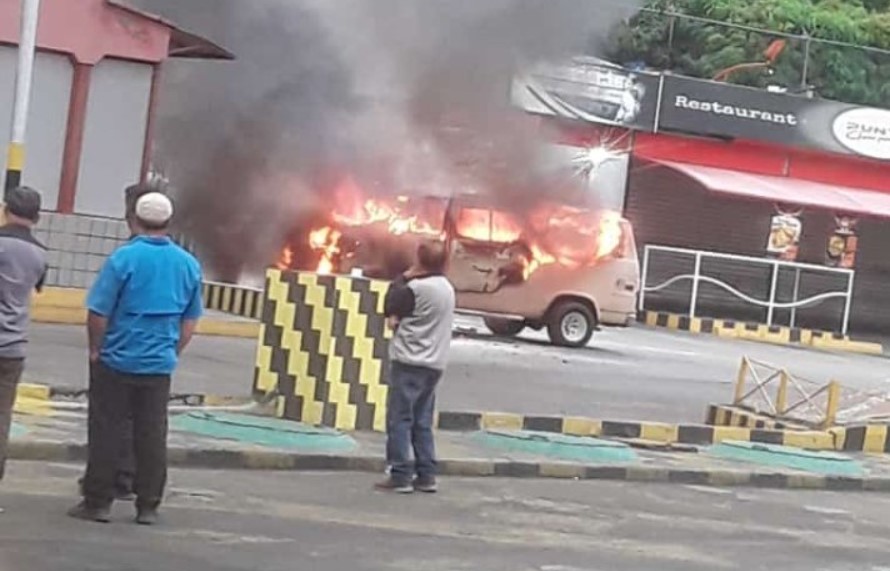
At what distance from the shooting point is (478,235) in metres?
22.5

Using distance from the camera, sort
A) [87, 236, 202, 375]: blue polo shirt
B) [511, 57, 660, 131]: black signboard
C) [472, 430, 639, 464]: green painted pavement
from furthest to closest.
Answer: [511, 57, 660, 131]: black signboard < [472, 430, 639, 464]: green painted pavement < [87, 236, 202, 375]: blue polo shirt

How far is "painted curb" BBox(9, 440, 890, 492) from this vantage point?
35.8 feet

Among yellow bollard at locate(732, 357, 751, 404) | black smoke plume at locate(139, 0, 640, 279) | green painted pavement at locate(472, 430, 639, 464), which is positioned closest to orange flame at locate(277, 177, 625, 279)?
black smoke plume at locate(139, 0, 640, 279)

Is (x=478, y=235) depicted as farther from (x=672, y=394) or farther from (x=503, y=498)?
(x=503, y=498)

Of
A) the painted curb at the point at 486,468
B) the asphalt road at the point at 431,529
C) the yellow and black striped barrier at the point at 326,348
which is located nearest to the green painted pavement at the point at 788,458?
the painted curb at the point at 486,468

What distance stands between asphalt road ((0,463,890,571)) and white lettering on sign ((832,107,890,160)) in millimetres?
20984

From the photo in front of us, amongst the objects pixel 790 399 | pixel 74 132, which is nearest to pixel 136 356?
pixel 790 399

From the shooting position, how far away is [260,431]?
1242cm

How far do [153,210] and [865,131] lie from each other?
84.8 feet

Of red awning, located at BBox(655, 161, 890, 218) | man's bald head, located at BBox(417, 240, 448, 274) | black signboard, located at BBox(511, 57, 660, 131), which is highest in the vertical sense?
black signboard, located at BBox(511, 57, 660, 131)

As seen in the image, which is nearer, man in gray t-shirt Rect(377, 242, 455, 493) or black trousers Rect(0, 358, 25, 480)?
black trousers Rect(0, 358, 25, 480)

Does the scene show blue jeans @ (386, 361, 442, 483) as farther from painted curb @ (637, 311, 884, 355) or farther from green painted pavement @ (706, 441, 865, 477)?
painted curb @ (637, 311, 884, 355)

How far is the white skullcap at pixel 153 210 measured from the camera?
354 inches

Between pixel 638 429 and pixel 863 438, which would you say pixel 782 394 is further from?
pixel 638 429
